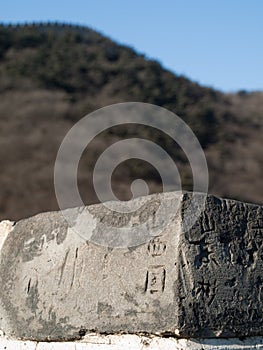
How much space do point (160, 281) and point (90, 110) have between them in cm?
1811

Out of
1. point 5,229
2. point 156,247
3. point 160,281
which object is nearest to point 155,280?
point 160,281

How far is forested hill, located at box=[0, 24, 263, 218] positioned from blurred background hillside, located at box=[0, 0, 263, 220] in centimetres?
3

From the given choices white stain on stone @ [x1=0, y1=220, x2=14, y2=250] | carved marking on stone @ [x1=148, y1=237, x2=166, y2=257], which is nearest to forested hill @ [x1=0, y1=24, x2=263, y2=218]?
white stain on stone @ [x1=0, y1=220, x2=14, y2=250]

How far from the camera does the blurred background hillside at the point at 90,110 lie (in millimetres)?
14312

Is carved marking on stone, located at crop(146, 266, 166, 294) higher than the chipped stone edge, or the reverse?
carved marking on stone, located at crop(146, 266, 166, 294)

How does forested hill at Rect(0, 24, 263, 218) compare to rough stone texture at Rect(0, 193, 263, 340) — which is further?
forested hill at Rect(0, 24, 263, 218)

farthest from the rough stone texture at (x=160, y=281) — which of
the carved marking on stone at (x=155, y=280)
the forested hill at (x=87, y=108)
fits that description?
the forested hill at (x=87, y=108)

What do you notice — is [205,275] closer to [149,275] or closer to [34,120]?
[149,275]

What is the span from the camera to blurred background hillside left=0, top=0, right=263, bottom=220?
1431cm

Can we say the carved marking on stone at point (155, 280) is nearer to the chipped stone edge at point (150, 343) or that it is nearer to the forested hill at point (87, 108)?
the chipped stone edge at point (150, 343)

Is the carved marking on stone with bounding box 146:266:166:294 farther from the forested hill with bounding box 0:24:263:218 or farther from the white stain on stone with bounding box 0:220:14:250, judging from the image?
the forested hill with bounding box 0:24:263:218

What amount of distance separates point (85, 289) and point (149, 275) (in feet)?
0.98

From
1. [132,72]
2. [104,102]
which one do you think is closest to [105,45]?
[132,72]

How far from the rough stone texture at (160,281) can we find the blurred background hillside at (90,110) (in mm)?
8317
